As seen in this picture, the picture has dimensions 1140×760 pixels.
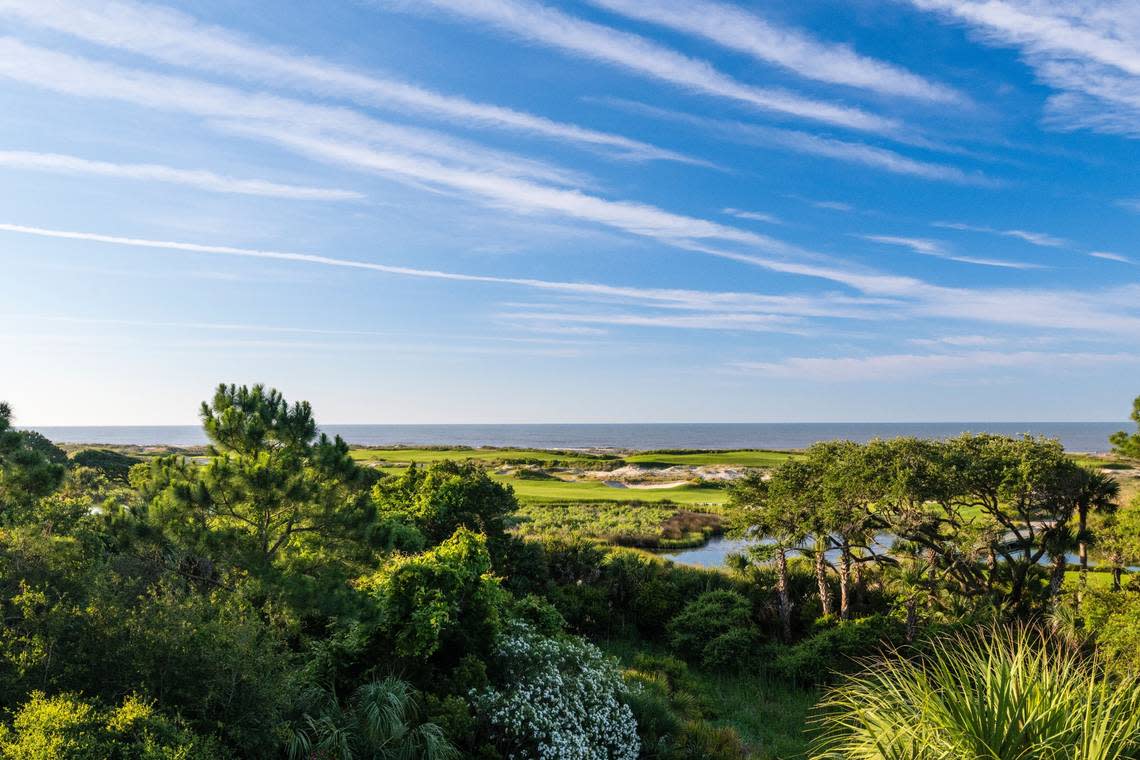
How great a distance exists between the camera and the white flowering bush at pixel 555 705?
11531 mm

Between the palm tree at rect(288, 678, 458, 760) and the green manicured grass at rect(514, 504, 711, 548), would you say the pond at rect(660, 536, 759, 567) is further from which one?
the palm tree at rect(288, 678, 458, 760)

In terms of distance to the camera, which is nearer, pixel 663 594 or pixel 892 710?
pixel 892 710

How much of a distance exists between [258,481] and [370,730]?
471 centimetres

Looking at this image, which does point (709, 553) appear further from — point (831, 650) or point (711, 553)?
point (831, 650)

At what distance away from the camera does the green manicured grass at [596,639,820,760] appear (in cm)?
1454

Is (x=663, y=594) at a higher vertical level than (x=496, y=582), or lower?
lower

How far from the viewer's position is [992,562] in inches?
880

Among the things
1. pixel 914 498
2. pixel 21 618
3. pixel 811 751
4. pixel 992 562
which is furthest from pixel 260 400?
pixel 992 562

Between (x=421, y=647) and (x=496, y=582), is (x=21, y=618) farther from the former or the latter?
(x=496, y=582)

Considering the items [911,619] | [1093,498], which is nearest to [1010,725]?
[911,619]

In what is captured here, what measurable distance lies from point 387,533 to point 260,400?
356cm

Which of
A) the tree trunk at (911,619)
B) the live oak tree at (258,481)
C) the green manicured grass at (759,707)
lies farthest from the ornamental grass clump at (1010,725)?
the tree trunk at (911,619)

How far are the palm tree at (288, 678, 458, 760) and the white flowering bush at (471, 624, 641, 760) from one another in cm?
134

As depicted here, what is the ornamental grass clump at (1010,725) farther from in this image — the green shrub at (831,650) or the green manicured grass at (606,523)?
the green manicured grass at (606,523)
